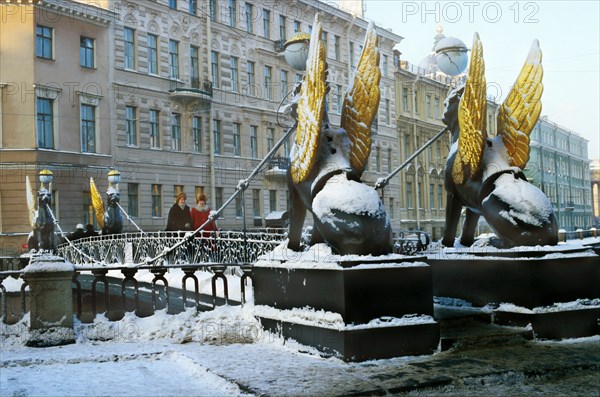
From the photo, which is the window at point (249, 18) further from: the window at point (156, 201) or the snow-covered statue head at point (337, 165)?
the snow-covered statue head at point (337, 165)

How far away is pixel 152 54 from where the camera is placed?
32.1 metres

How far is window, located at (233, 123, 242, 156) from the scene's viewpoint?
36000 millimetres

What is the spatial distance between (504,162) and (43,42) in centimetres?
2446

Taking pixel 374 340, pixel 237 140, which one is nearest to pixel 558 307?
pixel 374 340

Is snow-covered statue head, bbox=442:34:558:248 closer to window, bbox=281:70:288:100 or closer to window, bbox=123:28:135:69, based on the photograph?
window, bbox=123:28:135:69

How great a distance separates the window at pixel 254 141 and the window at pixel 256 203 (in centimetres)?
210

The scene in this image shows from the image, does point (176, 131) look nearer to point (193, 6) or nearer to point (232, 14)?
point (193, 6)

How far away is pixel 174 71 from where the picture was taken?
33.1 meters

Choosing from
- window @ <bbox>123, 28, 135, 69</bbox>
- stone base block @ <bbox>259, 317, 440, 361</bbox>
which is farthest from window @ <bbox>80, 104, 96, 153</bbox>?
stone base block @ <bbox>259, 317, 440, 361</bbox>

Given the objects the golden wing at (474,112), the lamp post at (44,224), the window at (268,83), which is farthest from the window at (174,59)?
the golden wing at (474,112)

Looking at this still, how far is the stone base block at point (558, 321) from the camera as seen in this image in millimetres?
6555

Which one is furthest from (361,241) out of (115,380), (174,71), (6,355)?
(174,71)

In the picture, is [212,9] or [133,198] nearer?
[133,198]

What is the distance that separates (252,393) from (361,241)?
6.23 feet
